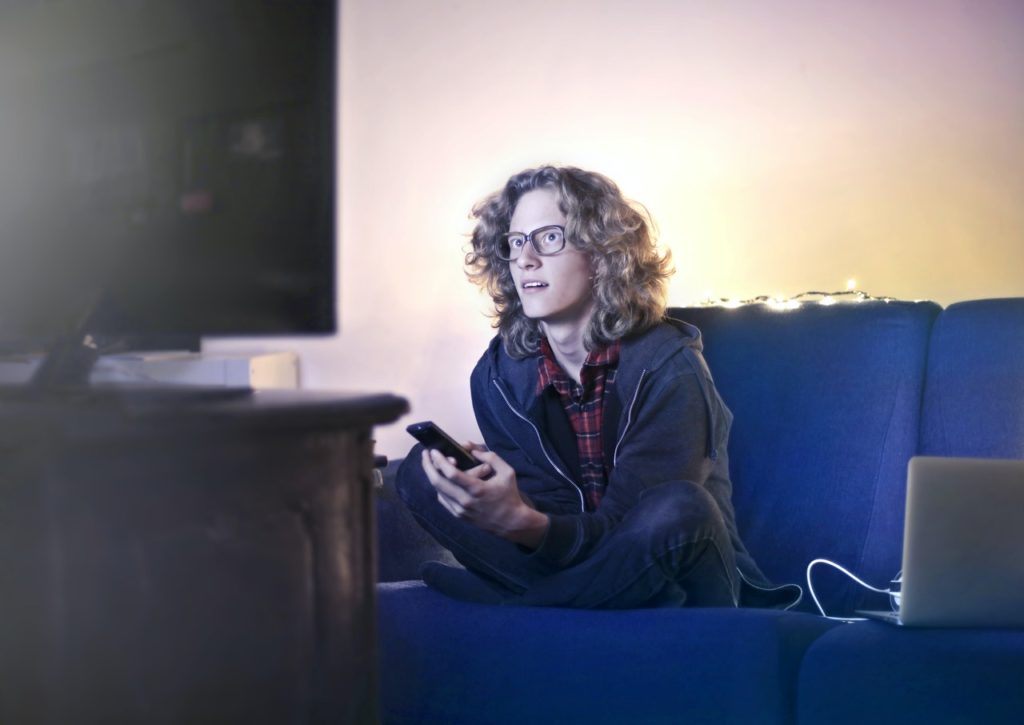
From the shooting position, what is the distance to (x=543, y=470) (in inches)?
71.7

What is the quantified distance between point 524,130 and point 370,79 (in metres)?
0.38

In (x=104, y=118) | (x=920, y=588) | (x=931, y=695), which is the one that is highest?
(x=104, y=118)

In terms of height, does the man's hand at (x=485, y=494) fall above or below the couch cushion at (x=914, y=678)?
above

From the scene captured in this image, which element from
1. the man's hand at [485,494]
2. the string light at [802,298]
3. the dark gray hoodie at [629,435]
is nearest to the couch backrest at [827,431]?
the dark gray hoodie at [629,435]

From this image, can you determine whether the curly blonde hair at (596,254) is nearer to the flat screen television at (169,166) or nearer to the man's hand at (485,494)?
Result: the man's hand at (485,494)

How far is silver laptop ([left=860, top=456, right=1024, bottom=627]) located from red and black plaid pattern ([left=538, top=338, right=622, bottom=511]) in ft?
2.04

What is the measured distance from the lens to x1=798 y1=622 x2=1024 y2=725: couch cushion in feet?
4.08

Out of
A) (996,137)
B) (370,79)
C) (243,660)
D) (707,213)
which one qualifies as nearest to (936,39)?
(996,137)

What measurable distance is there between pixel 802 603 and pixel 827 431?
0.32 metres

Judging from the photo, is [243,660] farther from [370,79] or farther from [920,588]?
[370,79]

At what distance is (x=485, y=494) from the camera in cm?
143

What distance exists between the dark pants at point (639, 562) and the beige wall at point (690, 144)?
0.93 metres

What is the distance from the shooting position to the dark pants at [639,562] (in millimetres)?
1457

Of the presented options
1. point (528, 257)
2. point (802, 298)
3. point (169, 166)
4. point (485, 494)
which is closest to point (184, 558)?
point (169, 166)
